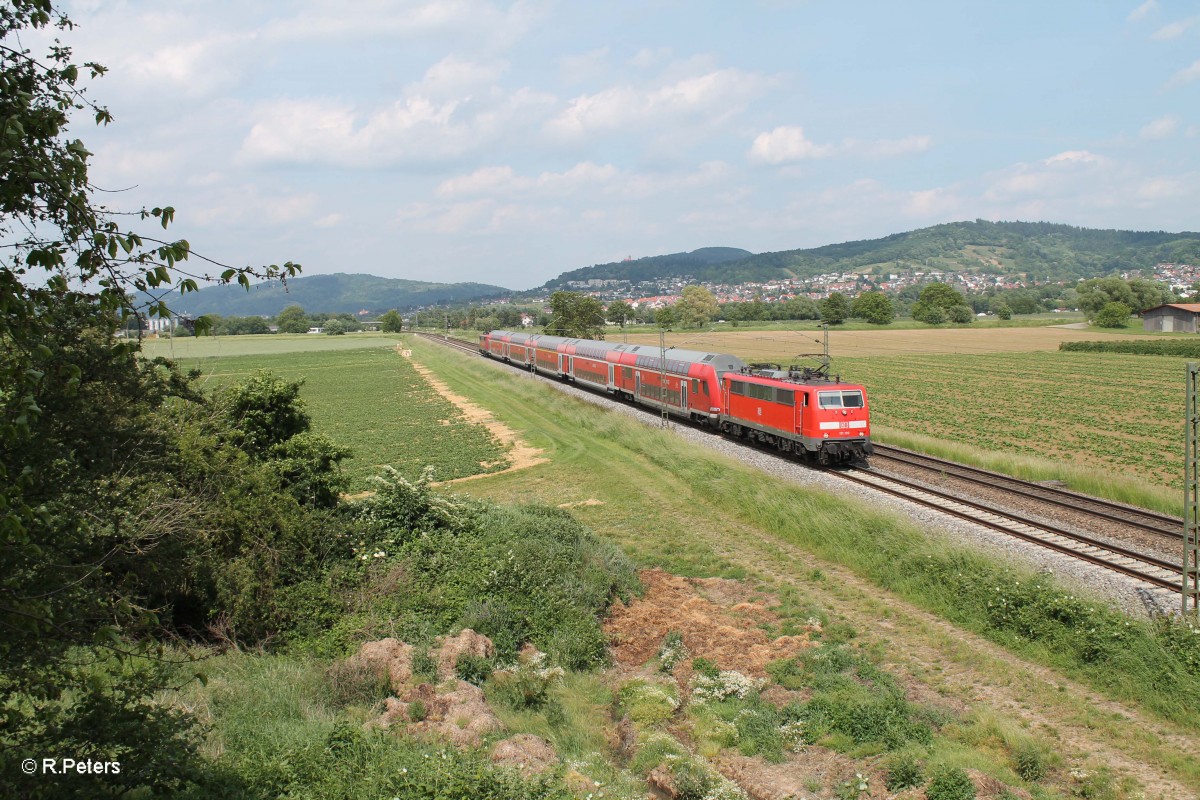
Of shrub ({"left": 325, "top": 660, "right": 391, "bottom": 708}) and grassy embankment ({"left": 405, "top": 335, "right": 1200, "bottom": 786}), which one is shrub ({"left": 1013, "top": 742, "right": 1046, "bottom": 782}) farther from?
shrub ({"left": 325, "top": 660, "right": 391, "bottom": 708})

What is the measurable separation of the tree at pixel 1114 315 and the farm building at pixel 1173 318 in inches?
335

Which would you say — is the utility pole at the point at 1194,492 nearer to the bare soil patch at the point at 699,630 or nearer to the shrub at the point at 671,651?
the bare soil patch at the point at 699,630

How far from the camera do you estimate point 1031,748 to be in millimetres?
10391

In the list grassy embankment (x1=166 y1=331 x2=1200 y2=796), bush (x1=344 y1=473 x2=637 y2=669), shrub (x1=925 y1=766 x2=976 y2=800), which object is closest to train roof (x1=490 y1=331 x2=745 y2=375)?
grassy embankment (x1=166 y1=331 x2=1200 y2=796)

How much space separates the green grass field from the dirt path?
1.57 ft

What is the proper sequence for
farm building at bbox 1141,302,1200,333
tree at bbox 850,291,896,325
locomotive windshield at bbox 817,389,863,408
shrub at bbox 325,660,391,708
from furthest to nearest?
tree at bbox 850,291,896,325 → farm building at bbox 1141,302,1200,333 → locomotive windshield at bbox 817,389,863,408 → shrub at bbox 325,660,391,708

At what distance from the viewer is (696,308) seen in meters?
170

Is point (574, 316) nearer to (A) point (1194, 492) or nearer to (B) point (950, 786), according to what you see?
(A) point (1194, 492)

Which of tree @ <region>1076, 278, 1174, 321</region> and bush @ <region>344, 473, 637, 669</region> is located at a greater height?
tree @ <region>1076, 278, 1174, 321</region>

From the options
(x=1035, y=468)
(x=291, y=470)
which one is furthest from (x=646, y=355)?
(x=291, y=470)

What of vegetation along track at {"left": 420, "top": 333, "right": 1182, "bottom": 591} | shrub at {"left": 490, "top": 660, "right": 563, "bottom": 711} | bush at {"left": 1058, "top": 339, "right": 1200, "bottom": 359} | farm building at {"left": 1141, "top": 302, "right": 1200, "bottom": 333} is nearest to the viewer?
shrub at {"left": 490, "top": 660, "right": 563, "bottom": 711}

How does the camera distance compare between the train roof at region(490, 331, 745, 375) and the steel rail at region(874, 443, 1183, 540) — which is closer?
the steel rail at region(874, 443, 1183, 540)

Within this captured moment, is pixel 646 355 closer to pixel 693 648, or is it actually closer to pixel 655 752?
pixel 693 648

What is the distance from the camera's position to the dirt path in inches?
1315
